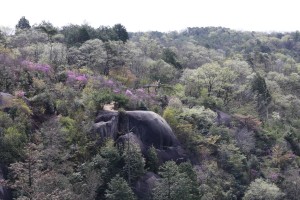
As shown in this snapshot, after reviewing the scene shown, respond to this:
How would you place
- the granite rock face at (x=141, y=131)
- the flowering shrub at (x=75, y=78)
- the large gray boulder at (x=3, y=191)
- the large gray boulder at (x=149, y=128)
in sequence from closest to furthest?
the large gray boulder at (x=3, y=191), the granite rock face at (x=141, y=131), the large gray boulder at (x=149, y=128), the flowering shrub at (x=75, y=78)

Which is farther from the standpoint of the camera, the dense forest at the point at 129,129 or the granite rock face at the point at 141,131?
the granite rock face at the point at 141,131

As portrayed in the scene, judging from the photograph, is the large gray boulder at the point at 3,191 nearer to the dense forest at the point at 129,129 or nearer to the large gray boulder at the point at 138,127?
the dense forest at the point at 129,129

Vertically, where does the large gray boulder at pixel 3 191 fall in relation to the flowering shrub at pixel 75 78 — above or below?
below

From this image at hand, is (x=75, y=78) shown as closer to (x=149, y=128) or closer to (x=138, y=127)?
(x=138, y=127)

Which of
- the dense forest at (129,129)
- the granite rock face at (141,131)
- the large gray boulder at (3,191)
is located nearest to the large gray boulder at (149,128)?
the granite rock face at (141,131)

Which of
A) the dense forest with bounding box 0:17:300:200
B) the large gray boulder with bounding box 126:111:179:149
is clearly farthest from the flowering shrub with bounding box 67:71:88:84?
the large gray boulder with bounding box 126:111:179:149

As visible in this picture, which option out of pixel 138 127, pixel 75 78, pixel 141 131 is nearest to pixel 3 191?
pixel 138 127

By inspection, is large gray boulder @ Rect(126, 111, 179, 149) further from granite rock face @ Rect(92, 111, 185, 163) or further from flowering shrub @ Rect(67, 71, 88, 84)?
flowering shrub @ Rect(67, 71, 88, 84)

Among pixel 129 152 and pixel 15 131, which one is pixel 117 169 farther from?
pixel 15 131
